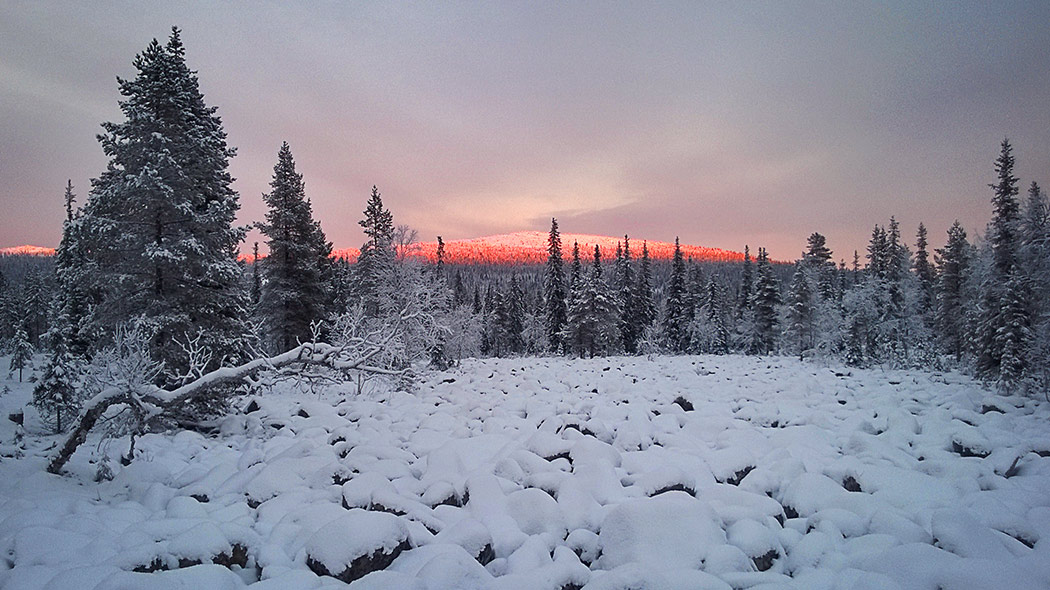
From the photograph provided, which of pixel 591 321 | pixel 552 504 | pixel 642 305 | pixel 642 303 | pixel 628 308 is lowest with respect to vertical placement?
pixel 552 504

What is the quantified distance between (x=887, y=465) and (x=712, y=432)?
3.04m

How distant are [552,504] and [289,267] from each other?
61.9 ft

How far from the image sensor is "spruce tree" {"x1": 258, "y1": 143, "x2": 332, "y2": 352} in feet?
64.8

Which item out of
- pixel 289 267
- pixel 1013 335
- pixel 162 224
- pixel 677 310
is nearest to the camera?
pixel 162 224

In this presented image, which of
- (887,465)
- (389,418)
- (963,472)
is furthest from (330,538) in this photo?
(963,472)

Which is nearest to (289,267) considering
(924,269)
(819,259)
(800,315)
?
(800,315)

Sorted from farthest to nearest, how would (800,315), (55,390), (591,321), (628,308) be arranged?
(628,308), (591,321), (800,315), (55,390)

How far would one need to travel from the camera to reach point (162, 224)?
1097cm

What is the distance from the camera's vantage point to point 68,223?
33.2 feet

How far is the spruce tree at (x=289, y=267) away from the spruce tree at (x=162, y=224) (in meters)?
8.28

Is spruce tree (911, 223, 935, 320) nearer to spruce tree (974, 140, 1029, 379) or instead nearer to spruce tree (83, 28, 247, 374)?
spruce tree (974, 140, 1029, 379)

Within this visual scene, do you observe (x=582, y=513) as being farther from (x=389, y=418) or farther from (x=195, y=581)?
(x=389, y=418)

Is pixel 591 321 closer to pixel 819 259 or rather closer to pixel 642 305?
pixel 642 305

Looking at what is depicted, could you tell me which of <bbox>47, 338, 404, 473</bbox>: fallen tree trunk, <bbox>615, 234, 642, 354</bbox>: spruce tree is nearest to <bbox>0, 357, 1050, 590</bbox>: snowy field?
<bbox>47, 338, 404, 473</bbox>: fallen tree trunk
